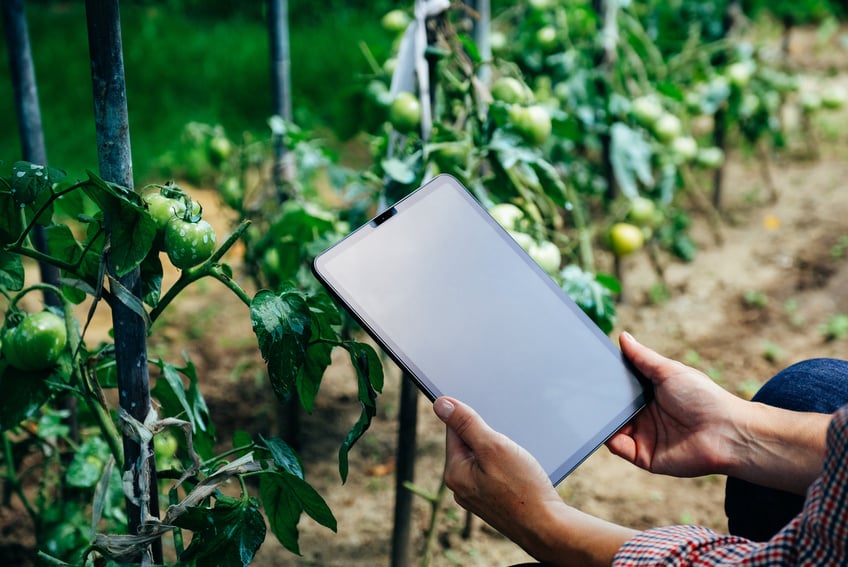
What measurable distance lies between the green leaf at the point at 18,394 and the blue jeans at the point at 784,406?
2.84 ft

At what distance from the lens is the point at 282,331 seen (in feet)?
2.83

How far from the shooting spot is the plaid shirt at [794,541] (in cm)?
66

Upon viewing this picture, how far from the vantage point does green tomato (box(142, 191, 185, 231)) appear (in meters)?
0.86

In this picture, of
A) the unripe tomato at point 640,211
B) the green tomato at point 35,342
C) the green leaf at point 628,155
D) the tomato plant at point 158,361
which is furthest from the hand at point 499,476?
the unripe tomato at point 640,211

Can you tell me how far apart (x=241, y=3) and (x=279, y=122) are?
3.28 m

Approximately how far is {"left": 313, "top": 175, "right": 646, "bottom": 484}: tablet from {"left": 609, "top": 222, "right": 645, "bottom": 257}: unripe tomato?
0.98 m

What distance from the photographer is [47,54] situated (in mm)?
3715

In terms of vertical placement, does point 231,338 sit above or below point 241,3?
below

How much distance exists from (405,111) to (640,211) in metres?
0.96

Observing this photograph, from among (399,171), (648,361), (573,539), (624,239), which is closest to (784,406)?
(648,361)

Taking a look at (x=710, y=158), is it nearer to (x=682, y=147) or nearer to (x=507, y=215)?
(x=682, y=147)

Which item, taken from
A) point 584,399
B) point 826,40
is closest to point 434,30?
point 584,399

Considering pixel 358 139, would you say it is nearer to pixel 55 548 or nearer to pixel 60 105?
pixel 60 105

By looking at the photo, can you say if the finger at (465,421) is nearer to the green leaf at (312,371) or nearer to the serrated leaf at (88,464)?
the green leaf at (312,371)
